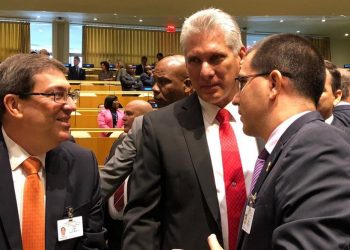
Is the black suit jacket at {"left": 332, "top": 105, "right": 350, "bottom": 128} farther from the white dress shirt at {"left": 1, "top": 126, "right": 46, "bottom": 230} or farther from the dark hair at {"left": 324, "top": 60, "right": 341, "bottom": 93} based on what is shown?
the white dress shirt at {"left": 1, "top": 126, "right": 46, "bottom": 230}

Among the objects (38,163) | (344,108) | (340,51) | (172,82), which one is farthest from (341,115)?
(340,51)

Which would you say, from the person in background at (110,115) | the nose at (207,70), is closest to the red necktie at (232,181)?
the nose at (207,70)

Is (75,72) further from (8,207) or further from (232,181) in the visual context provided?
(232,181)

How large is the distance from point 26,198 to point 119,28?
18.6 metres

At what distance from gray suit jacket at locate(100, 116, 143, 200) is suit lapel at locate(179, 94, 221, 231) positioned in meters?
0.59

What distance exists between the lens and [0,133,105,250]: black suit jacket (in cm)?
162

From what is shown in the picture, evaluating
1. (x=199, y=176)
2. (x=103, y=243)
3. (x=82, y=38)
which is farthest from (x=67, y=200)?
(x=82, y=38)

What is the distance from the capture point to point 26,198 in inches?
65.5

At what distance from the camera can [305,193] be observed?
1034 mm

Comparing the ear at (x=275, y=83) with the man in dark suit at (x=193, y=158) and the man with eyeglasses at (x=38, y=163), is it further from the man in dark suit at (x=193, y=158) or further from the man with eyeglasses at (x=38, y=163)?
the man with eyeglasses at (x=38, y=163)

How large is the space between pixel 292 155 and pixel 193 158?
62 cm

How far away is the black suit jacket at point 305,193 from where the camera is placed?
3.28 feet

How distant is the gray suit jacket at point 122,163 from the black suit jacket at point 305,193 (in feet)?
4.10

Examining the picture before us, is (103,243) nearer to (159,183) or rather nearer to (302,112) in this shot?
(159,183)
